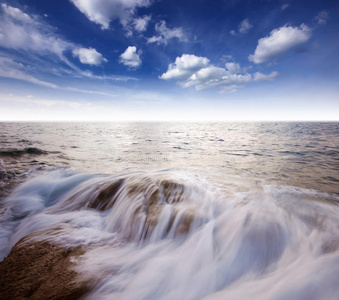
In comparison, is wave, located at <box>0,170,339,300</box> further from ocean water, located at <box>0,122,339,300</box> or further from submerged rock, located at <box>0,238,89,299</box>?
submerged rock, located at <box>0,238,89,299</box>

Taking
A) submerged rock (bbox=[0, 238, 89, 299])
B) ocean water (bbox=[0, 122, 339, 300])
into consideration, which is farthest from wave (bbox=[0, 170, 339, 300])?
submerged rock (bbox=[0, 238, 89, 299])

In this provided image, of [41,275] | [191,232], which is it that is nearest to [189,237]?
[191,232]

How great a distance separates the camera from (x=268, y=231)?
303 centimetres

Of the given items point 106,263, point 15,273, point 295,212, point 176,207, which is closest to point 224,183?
point 295,212

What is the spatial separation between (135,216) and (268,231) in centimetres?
260

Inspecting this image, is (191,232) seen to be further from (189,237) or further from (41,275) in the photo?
(41,275)

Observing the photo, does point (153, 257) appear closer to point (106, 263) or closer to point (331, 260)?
point (106, 263)

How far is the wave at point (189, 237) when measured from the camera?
2.16 m

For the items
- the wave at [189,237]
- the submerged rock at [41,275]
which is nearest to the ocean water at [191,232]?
the wave at [189,237]

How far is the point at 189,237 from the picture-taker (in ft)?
10.1

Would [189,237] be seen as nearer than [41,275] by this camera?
No

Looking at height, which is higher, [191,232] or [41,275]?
[41,275]

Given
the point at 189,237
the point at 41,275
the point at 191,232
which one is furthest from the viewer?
the point at 191,232

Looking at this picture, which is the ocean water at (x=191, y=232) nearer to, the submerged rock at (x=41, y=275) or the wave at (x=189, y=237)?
the wave at (x=189, y=237)
